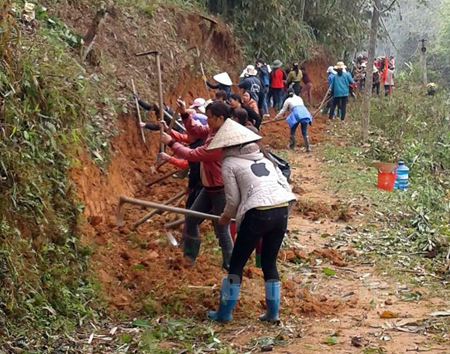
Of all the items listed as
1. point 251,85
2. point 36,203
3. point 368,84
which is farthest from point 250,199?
point 368,84

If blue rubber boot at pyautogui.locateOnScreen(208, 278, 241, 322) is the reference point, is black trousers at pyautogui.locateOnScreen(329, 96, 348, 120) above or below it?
above

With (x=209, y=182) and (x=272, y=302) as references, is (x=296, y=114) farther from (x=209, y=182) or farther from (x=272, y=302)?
(x=272, y=302)

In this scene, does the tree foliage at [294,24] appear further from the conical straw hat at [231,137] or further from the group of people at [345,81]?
the conical straw hat at [231,137]

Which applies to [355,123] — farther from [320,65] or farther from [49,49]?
[49,49]

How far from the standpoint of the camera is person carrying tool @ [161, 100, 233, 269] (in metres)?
6.17

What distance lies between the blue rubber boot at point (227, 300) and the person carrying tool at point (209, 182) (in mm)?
915

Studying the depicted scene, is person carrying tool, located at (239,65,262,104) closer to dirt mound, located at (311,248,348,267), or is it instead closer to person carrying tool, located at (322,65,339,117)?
person carrying tool, located at (322,65,339,117)

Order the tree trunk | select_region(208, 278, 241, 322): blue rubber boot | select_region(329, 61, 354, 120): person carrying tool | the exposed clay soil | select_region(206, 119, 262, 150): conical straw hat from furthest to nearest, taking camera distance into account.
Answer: select_region(329, 61, 354, 120): person carrying tool → the tree trunk → the exposed clay soil → select_region(208, 278, 241, 322): blue rubber boot → select_region(206, 119, 262, 150): conical straw hat

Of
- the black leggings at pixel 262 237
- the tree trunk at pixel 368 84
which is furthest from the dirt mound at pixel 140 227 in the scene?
the tree trunk at pixel 368 84

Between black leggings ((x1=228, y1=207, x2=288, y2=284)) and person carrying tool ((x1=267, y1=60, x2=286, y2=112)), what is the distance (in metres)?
14.5

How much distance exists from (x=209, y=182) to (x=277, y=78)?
1372 centimetres

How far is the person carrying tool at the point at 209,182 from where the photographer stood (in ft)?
20.2

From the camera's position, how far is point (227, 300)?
590 cm

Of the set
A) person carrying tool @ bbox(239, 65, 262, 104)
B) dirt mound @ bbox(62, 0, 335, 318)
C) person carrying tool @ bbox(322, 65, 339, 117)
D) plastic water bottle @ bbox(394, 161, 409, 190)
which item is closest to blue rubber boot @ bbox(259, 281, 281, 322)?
dirt mound @ bbox(62, 0, 335, 318)
